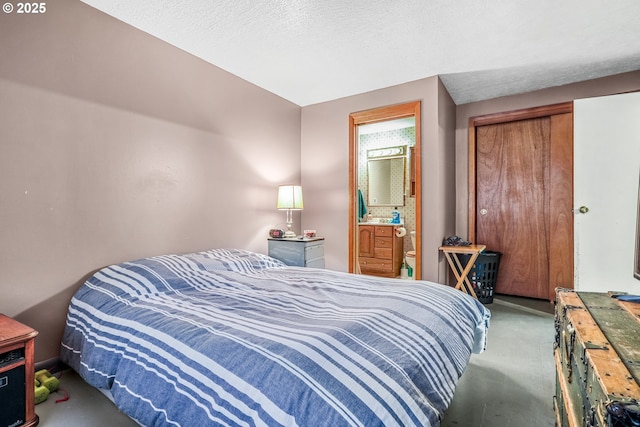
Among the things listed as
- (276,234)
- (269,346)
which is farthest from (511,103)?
(269,346)

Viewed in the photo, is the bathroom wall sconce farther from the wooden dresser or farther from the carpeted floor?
the carpeted floor

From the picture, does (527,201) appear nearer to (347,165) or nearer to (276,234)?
(347,165)

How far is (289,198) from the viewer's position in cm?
332

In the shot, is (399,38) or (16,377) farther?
(399,38)

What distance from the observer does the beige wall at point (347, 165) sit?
10.4 ft

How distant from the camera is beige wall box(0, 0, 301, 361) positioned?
177 centimetres

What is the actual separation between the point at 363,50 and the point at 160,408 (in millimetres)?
2809

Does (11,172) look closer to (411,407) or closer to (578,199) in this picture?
(411,407)

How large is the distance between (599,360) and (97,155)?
2.75m

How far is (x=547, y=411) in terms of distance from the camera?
1564mm

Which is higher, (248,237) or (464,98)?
(464,98)

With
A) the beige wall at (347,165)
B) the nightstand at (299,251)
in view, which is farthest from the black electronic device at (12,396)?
the beige wall at (347,165)

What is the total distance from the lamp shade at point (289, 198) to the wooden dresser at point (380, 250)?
6.27 feet

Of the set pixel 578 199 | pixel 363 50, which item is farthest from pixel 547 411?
pixel 363 50
